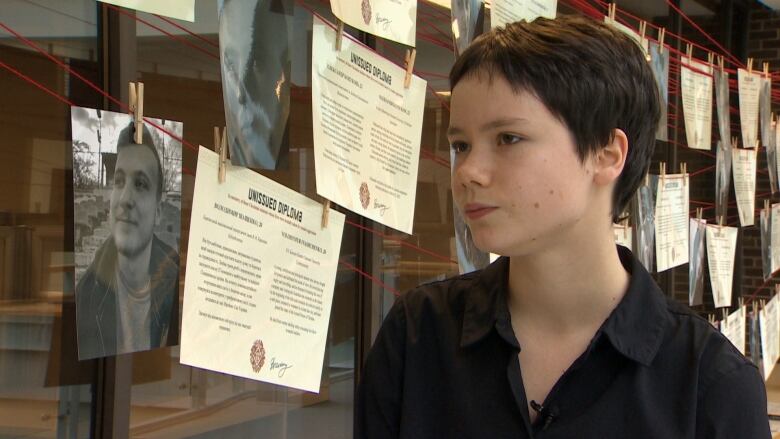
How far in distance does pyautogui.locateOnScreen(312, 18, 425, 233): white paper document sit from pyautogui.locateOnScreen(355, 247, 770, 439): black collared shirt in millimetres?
571

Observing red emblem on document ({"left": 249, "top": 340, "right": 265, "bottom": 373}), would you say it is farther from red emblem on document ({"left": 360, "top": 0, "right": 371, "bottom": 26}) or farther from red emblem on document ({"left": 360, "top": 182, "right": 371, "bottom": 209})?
red emblem on document ({"left": 360, "top": 0, "right": 371, "bottom": 26})

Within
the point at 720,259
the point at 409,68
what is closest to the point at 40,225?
the point at 409,68

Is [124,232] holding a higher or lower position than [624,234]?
lower

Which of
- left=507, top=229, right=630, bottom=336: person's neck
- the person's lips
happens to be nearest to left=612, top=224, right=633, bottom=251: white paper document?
left=507, top=229, right=630, bottom=336: person's neck

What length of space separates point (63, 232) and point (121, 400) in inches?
14.3

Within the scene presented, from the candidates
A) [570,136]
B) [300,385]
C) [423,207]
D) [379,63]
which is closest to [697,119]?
[423,207]

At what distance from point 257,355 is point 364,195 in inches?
15.3

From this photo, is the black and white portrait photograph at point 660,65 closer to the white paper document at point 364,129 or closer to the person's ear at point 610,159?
the white paper document at point 364,129

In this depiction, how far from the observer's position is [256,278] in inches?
66.4

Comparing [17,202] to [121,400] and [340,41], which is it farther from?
[340,41]

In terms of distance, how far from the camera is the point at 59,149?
6.53ft

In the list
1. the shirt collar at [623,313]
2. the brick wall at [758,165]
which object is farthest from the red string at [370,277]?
the brick wall at [758,165]

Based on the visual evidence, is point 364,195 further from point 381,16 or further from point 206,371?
point 206,371

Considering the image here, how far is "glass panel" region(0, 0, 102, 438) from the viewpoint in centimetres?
192
